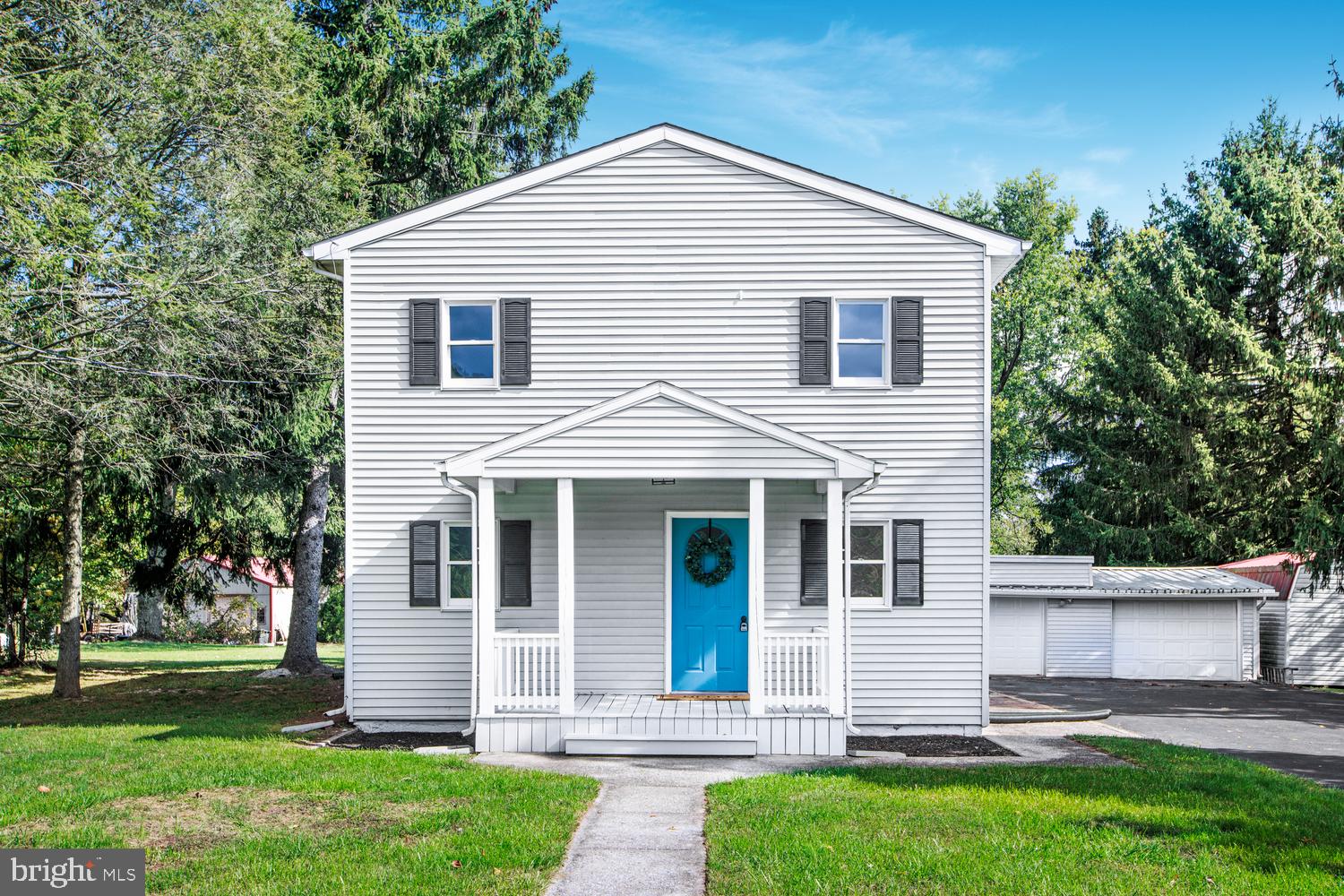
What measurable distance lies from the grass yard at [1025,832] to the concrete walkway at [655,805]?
0.22 metres

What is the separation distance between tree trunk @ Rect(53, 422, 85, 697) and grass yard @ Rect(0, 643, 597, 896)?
129 inches

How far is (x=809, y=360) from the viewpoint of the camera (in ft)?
41.1

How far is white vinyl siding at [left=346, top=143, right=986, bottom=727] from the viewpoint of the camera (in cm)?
1237

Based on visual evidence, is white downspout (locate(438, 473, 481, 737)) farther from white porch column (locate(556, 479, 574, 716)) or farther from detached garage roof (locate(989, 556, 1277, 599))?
detached garage roof (locate(989, 556, 1277, 599))

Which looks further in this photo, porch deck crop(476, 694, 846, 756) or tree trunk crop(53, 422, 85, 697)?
tree trunk crop(53, 422, 85, 697)

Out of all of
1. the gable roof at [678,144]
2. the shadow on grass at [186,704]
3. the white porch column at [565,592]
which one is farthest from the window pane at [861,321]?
the shadow on grass at [186,704]

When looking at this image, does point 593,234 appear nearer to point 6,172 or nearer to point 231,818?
point 6,172

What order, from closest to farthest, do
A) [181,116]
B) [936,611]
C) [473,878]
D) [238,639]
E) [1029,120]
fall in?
[473,878] < [936,611] < [181,116] < [1029,120] < [238,639]

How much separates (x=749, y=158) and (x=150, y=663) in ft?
64.9

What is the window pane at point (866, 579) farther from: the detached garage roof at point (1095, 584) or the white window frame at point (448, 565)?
the detached garage roof at point (1095, 584)

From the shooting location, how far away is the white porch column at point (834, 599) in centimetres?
1079

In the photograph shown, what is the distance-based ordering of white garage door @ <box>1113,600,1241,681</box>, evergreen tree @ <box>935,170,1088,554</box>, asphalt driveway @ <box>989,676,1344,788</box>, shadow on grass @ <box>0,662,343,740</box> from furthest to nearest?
evergreen tree @ <box>935,170,1088,554</box> → white garage door @ <box>1113,600,1241,681</box> → shadow on grass @ <box>0,662,343,740</box> → asphalt driveway @ <box>989,676,1344,788</box>

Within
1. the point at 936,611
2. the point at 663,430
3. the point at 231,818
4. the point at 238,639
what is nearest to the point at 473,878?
the point at 231,818

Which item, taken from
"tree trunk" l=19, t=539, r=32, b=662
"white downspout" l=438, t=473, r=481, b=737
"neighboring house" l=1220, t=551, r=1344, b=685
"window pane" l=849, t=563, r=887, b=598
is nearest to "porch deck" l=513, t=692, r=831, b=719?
"white downspout" l=438, t=473, r=481, b=737
